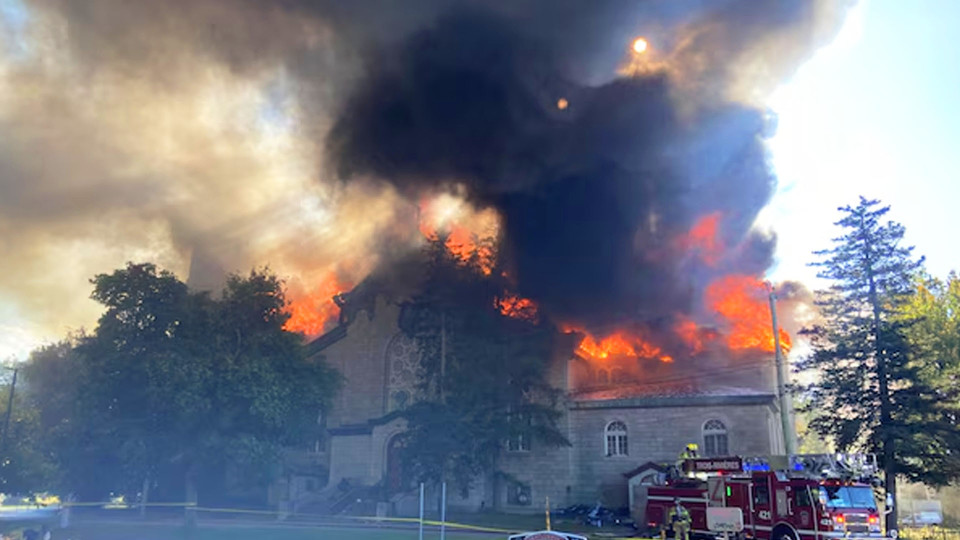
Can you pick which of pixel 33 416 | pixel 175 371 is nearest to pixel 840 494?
pixel 175 371

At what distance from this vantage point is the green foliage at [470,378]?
34812 millimetres

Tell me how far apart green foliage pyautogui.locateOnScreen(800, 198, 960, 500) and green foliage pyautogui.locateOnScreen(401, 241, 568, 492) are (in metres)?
14.3

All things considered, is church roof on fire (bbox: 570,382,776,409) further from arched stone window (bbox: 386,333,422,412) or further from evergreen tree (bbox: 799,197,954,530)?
arched stone window (bbox: 386,333,422,412)

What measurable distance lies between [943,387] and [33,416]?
158 feet

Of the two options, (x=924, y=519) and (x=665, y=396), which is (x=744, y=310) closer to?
(x=665, y=396)

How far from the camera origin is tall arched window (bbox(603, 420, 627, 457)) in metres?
36.4

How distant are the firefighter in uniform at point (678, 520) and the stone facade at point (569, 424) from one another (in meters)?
12.4

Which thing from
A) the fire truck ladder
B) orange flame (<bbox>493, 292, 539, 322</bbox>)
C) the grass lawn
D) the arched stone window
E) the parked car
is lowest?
the grass lawn

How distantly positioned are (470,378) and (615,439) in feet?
29.6

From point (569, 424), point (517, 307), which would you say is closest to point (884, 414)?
point (569, 424)

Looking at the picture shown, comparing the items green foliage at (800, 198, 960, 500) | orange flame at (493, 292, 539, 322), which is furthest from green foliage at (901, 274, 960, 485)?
orange flame at (493, 292, 539, 322)

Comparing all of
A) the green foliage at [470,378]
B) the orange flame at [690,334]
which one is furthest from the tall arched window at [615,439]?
the orange flame at [690,334]

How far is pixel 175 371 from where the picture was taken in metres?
30.6

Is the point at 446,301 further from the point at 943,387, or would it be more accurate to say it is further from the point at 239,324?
the point at 943,387
